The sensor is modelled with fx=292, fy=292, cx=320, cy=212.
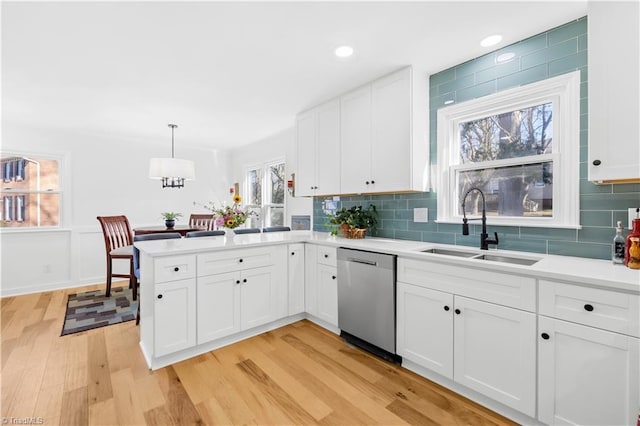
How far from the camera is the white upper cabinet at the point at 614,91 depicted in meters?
1.47

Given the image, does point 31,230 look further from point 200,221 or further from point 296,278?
point 296,278

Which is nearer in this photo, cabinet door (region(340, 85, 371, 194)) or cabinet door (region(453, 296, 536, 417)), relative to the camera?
cabinet door (region(453, 296, 536, 417))

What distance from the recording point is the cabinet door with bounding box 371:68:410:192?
2.52 meters

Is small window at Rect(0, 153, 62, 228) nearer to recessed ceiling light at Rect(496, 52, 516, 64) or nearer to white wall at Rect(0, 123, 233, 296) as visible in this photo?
white wall at Rect(0, 123, 233, 296)

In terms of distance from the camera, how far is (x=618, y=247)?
1653 millimetres

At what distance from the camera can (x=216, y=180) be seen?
5.92 metres

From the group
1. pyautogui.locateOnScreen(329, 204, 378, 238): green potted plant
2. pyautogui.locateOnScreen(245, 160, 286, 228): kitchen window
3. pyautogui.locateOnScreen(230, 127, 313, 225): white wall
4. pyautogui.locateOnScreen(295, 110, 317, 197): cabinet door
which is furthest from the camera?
pyautogui.locateOnScreen(245, 160, 286, 228): kitchen window

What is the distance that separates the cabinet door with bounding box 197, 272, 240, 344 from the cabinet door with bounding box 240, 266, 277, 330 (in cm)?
6

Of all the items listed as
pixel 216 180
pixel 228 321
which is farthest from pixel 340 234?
pixel 216 180

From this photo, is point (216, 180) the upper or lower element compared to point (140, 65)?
lower

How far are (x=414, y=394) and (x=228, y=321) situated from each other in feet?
5.03

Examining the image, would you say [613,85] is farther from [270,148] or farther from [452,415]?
[270,148]

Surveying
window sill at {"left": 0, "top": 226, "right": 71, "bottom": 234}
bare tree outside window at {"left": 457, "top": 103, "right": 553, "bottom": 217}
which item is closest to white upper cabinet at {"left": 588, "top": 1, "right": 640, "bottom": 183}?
bare tree outside window at {"left": 457, "top": 103, "right": 553, "bottom": 217}

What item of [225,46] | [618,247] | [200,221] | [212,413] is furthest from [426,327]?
[200,221]
